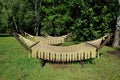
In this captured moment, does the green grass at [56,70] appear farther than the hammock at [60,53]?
No

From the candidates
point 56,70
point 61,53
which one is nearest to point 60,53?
point 61,53

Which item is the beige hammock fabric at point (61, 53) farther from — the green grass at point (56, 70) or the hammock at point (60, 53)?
the green grass at point (56, 70)

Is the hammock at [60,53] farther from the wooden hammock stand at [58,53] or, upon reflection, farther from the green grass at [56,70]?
the green grass at [56,70]

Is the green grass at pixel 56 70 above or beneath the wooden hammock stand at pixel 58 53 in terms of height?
beneath

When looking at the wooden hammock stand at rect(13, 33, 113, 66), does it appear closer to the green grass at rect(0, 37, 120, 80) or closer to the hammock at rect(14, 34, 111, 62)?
the hammock at rect(14, 34, 111, 62)

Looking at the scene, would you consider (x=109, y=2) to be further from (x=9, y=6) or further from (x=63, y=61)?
(x=9, y=6)

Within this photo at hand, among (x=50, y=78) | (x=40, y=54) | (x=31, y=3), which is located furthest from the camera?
(x=31, y=3)

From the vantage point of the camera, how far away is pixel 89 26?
50.8 feet

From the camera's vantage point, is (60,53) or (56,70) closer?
(56,70)

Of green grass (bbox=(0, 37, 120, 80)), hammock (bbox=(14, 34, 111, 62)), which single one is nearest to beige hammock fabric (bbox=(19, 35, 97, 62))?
hammock (bbox=(14, 34, 111, 62))

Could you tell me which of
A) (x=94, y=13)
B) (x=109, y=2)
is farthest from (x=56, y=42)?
(x=109, y=2)

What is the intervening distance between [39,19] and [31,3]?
12.7ft

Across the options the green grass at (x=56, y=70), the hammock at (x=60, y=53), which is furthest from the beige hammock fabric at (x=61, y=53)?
the green grass at (x=56, y=70)

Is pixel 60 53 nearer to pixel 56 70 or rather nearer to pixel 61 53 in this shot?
pixel 61 53
